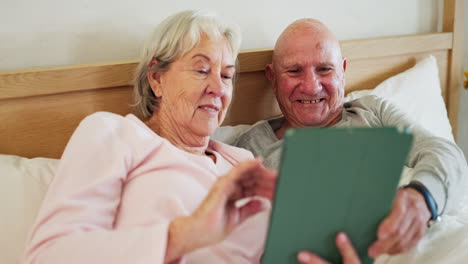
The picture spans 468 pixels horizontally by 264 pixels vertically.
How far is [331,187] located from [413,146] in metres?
0.74

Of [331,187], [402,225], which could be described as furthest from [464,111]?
[331,187]

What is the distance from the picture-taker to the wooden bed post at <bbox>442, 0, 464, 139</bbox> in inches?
84.7

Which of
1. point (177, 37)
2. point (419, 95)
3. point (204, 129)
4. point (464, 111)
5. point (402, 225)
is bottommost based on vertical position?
point (464, 111)

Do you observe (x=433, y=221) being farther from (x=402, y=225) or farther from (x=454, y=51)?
(x=454, y=51)

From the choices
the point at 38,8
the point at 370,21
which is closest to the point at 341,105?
the point at 370,21

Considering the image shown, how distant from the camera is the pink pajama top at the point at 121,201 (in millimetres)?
868

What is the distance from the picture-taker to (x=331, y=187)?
2.56 feet

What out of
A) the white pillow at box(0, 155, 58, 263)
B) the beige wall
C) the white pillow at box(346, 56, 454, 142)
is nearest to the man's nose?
the white pillow at box(346, 56, 454, 142)

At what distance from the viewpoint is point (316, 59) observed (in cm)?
151

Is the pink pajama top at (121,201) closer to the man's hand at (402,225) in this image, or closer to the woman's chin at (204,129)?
the woman's chin at (204,129)

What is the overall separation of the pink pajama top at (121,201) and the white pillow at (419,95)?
0.88m

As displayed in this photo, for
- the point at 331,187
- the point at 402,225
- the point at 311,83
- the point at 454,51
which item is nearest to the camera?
the point at 331,187

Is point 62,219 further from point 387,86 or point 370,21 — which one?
point 370,21

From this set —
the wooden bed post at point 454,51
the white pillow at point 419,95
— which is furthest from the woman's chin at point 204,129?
the wooden bed post at point 454,51
